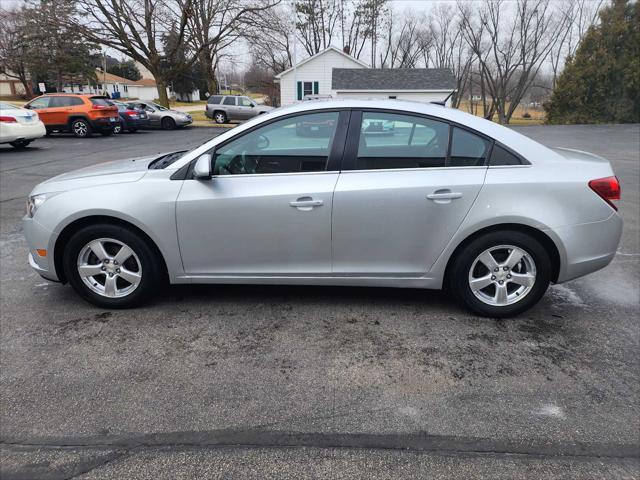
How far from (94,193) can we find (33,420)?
167 centimetres

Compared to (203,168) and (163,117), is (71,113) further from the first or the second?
(203,168)

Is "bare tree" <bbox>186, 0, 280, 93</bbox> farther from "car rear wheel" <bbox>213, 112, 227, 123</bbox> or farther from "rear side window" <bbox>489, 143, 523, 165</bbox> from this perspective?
"rear side window" <bbox>489, 143, 523, 165</bbox>

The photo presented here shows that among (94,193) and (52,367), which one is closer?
(52,367)

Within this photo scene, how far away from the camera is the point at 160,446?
2238 millimetres

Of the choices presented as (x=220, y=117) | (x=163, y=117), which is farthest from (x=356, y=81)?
(x=163, y=117)

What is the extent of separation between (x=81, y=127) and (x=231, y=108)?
1078 centimetres

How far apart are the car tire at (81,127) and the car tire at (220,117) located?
10.5 m

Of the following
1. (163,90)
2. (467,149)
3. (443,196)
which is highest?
(467,149)

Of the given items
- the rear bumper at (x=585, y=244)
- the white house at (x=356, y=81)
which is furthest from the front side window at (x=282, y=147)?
the white house at (x=356, y=81)

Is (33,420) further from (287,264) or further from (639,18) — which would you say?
(639,18)

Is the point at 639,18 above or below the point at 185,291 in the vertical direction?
above

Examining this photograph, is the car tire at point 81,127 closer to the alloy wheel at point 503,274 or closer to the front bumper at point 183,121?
the front bumper at point 183,121

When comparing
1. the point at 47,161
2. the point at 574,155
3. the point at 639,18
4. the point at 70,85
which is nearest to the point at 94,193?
the point at 574,155

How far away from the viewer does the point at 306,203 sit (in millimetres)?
3312
